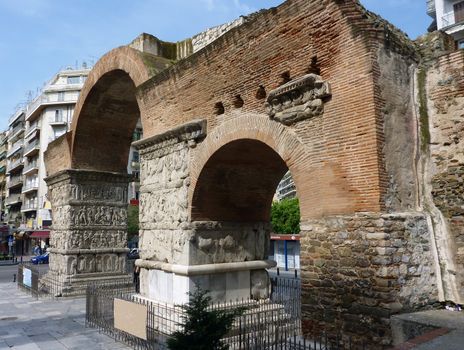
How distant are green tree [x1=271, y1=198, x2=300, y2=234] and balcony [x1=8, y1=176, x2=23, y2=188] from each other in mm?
28052

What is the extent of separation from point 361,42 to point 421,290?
9.13 ft

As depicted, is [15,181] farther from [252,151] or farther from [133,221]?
[252,151]

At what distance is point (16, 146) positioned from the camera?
44.8 metres

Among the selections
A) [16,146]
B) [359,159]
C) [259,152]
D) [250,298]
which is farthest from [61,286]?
[16,146]

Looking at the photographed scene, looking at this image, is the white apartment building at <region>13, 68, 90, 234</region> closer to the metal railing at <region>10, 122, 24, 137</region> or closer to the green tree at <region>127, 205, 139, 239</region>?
the metal railing at <region>10, 122, 24, 137</region>

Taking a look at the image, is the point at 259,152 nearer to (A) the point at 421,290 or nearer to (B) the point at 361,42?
(B) the point at 361,42

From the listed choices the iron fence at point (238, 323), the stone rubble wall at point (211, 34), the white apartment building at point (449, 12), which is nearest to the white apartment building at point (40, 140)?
the white apartment building at point (449, 12)

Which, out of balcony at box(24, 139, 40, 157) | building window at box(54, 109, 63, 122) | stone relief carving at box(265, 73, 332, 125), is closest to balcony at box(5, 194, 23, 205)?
balcony at box(24, 139, 40, 157)

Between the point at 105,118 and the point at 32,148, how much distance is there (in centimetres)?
2975

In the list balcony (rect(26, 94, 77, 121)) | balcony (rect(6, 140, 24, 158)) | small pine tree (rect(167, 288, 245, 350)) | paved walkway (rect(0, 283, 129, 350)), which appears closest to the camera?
small pine tree (rect(167, 288, 245, 350))

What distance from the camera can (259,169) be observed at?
24.2 feet

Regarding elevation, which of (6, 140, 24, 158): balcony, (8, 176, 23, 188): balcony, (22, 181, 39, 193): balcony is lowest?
(22, 181, 39, 193): balcony

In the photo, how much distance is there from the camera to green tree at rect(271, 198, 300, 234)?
995 inches

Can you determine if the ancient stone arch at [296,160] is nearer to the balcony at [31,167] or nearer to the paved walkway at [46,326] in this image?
the paved walkway at [46,326]
